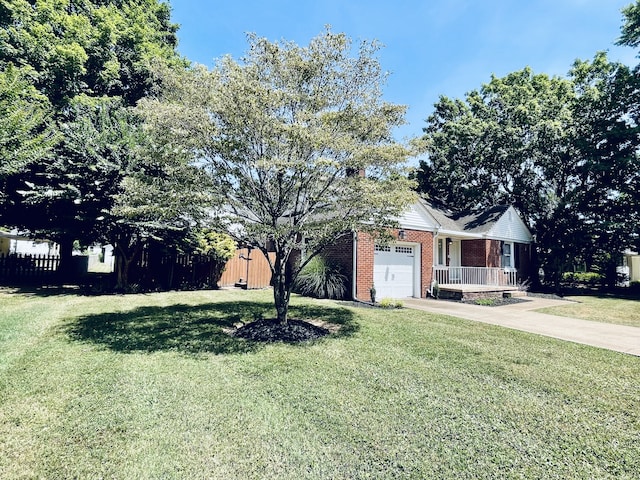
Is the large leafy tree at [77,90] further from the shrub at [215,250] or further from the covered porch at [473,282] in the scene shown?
the covered porch at [473,282]

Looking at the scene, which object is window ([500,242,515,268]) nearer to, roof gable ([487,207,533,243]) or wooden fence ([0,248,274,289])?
roof gable ([487,207,533,243])

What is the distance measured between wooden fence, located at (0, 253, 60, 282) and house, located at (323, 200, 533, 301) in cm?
1328

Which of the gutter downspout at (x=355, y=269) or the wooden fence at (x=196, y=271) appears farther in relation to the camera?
the wooden fence at (x=196, y=271)

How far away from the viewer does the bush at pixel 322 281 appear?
13.7m

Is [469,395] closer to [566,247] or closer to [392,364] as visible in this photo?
[392,364]

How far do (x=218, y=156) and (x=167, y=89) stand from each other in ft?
6.68

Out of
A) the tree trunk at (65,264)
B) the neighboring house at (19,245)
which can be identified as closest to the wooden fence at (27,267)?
the tree trunk at (65,264)

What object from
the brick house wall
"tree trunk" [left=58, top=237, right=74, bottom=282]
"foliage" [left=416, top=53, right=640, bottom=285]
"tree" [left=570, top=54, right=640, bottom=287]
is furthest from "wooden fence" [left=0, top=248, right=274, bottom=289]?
"tree" [left=570, top=54, right=640, bottom=287]

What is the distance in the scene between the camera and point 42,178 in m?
14.5

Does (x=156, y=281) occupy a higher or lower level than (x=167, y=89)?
lower

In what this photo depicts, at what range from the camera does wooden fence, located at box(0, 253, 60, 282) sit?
15867 millimetres

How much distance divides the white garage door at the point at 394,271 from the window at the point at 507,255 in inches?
308

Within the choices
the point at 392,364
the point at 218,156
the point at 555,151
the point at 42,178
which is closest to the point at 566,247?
the point at 555,151

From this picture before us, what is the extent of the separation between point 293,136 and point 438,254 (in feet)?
46.4
